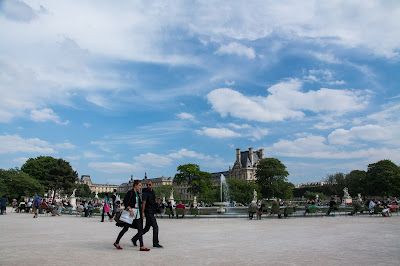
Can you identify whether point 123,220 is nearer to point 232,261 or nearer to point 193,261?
point 193,261

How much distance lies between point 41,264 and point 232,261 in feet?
14.1

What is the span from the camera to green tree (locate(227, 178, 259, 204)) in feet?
253

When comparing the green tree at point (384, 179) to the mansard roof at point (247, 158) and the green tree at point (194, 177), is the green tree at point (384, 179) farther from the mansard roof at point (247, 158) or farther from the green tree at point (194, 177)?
the mansard roof at point (247, 158)

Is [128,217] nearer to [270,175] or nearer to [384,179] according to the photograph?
[270,175]

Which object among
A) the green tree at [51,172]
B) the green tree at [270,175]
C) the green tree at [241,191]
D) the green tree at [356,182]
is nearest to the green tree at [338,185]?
the green tree at [356,182]

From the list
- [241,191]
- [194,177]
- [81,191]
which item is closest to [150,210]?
[241,191]

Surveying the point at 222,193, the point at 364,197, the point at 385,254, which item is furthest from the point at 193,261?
the point at 364,197

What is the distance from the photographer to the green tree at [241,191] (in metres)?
77.1

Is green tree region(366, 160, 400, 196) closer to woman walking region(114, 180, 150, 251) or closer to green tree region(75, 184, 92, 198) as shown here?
green tree region(75, 184, 92, 198)

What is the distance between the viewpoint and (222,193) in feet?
260

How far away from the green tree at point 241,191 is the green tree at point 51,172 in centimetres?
4266

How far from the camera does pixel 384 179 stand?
79.6 m

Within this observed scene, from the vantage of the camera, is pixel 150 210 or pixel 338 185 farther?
pixel 338 185

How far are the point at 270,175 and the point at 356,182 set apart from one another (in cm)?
2658
